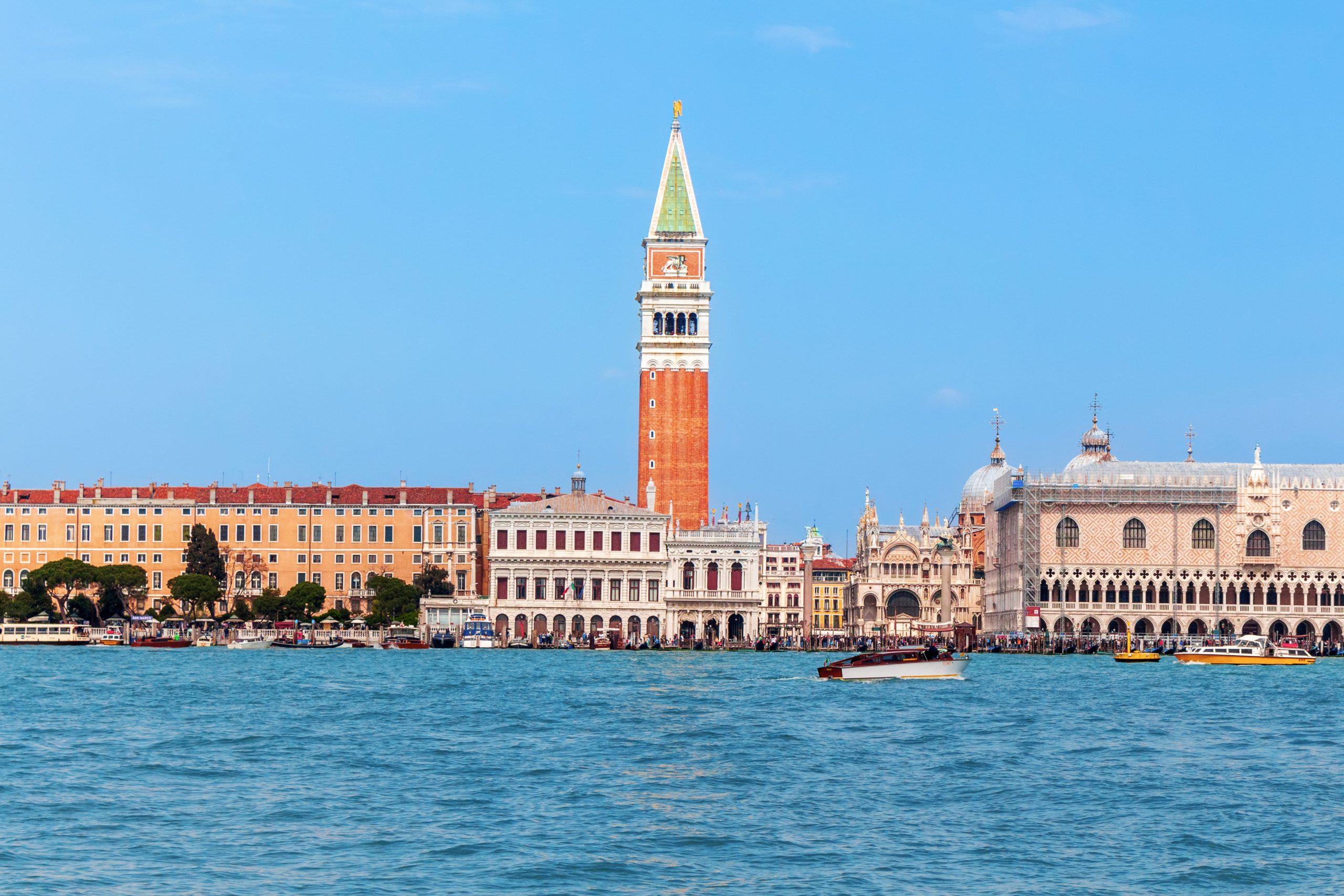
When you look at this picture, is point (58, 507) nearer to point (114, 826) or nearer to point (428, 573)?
→ point (428, 573)

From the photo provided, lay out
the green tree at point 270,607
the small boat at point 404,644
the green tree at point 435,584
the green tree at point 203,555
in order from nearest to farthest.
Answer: the small boat at point 404,644
the green tree at point 270,607
the green tree at point 435,584
the green tree at point 203,555

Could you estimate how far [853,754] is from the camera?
32062 mm

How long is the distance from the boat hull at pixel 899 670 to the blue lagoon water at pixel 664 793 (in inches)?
227

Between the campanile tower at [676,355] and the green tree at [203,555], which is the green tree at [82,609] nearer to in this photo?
the green tree at [203,555]

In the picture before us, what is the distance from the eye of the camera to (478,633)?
9681 cm

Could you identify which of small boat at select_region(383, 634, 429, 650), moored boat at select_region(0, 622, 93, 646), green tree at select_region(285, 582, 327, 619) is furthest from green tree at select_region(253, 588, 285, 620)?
moored boat at select_region(0, 622, 93, 646)

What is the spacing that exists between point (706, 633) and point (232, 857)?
3073 inches

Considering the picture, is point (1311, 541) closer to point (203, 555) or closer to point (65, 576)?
point (203, 555)

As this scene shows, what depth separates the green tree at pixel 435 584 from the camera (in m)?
104

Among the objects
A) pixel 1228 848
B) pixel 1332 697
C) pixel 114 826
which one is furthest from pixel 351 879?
pixel 1332 697

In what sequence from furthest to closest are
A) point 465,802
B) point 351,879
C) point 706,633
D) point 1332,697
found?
point 706,633, point 1332,697, point 465,802, point 351,879

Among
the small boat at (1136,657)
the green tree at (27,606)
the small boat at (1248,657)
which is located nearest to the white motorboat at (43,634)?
the green tree at (27,606)

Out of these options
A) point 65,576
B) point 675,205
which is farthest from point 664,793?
point 675,205

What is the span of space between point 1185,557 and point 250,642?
46294 millimetres
